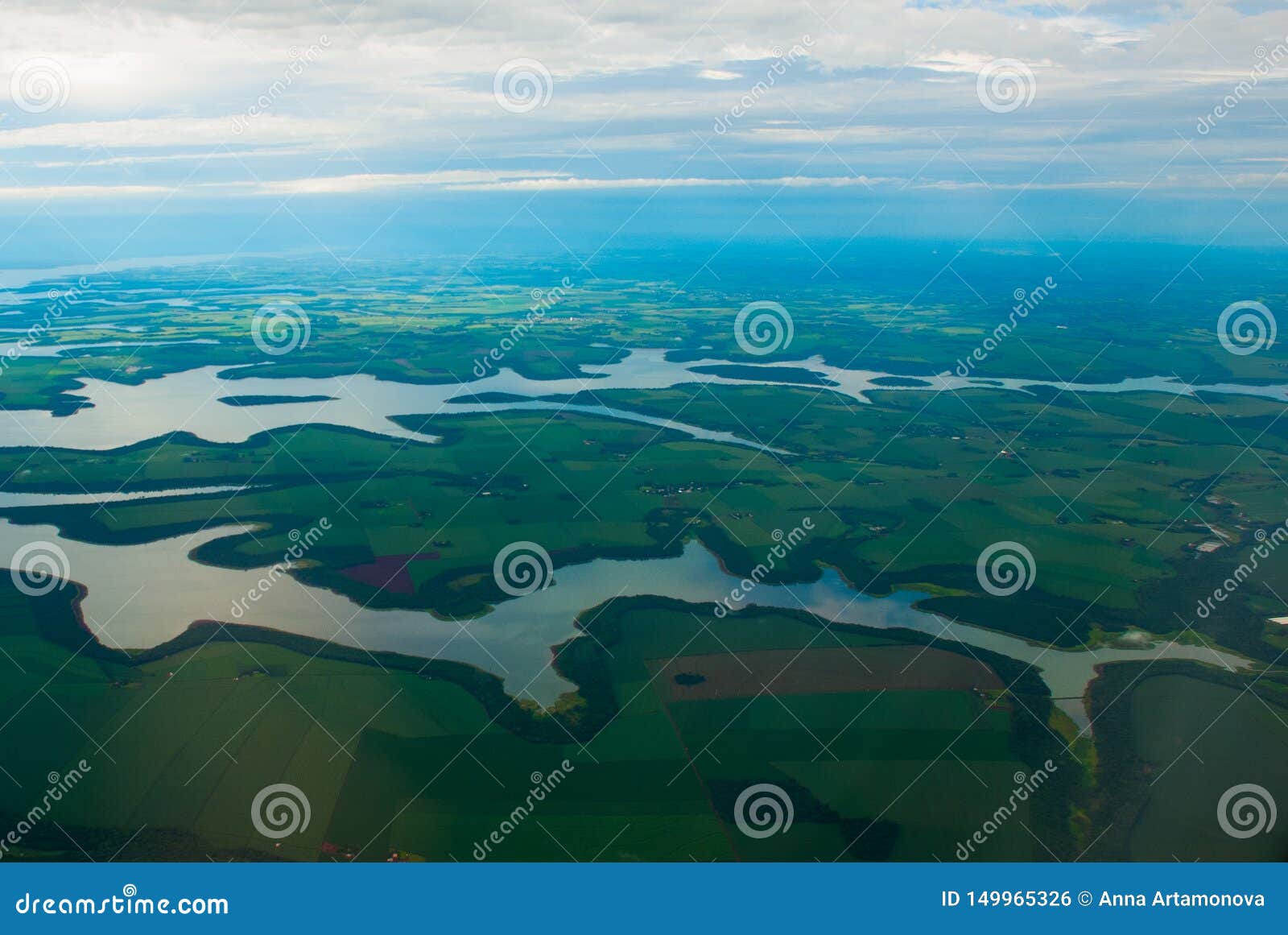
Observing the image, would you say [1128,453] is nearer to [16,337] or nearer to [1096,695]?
[1096,695]

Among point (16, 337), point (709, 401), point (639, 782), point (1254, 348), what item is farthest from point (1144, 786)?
point (16, 337)
